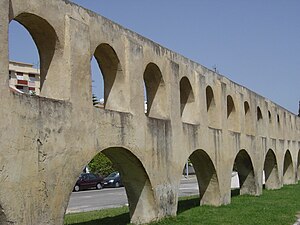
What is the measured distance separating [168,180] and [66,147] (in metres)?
4.70

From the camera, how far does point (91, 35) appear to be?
32.1ft

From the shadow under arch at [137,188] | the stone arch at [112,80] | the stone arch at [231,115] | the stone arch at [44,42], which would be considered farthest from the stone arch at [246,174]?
the stone arch at [44,42]

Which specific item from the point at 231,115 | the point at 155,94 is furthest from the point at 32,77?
the point at 155,94

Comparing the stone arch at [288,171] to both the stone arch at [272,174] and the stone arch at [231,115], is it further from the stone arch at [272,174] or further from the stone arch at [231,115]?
the stone arch at [231,115]

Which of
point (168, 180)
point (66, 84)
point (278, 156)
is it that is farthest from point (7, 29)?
point (278, 156)

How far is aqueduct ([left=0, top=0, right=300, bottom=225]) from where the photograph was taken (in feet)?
24.8

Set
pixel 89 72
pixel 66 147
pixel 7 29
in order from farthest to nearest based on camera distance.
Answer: pixel 89 72
pixel 66 147
pixel 7 29

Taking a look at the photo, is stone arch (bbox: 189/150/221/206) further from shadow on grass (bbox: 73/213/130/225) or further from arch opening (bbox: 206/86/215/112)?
shadow on grass (bbox: 73/213/130/225)

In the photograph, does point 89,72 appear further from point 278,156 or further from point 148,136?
point 278,156

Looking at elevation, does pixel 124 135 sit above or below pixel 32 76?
below

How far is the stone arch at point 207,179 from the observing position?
52.1 ft

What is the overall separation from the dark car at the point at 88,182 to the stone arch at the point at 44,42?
23797 mm

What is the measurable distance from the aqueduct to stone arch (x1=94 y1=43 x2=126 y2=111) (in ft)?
0.07

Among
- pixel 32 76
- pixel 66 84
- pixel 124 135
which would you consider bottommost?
pixel 124 135
